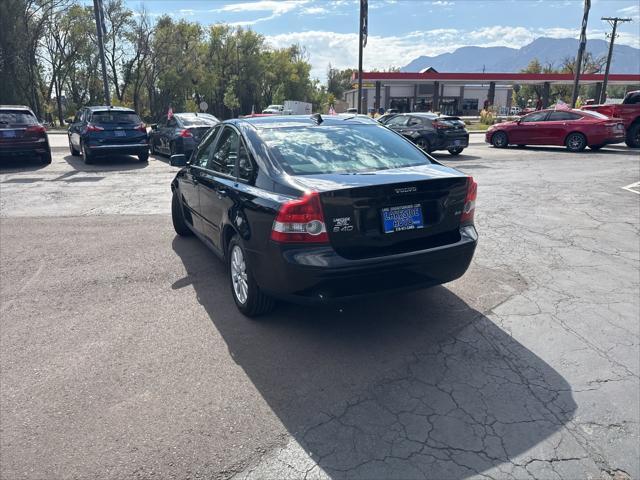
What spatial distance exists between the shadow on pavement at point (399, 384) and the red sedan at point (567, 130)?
15.8 m

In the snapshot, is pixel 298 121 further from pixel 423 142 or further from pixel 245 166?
pixel 423 142

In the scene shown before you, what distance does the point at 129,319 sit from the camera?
4.29 metres

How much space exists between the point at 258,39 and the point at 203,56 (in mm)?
8423

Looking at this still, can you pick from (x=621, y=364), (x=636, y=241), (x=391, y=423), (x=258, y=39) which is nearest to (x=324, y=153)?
(x=391, y=423)

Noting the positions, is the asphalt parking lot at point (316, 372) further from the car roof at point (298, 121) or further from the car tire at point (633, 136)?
the car tire at point (633, 136)

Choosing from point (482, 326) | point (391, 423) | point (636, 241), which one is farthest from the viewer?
point (636, 241)

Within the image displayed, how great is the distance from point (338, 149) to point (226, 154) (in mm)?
1164

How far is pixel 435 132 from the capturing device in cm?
1630

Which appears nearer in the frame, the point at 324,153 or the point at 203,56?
the point at 324,153

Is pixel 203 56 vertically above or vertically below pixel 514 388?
above

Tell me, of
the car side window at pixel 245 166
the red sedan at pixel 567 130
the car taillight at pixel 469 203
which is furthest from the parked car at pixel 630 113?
the car side window at pixel 245 166

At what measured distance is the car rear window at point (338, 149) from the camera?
157 inches

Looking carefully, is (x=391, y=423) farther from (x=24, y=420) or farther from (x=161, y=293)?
(x=161, y=293)

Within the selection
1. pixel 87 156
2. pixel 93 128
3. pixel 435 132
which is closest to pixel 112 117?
pixel 93 128
